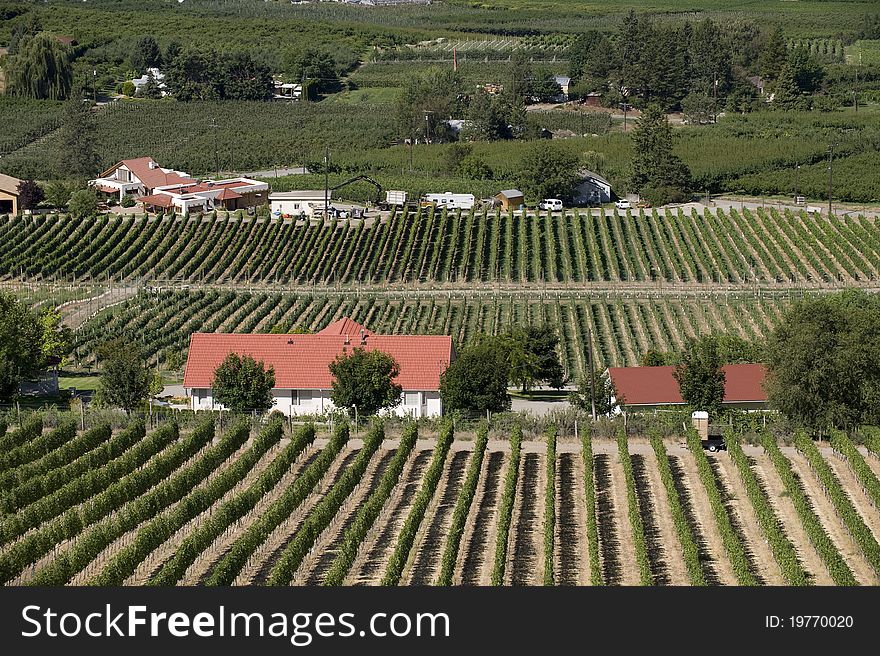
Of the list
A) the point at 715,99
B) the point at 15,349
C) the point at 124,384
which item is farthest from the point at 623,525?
the point at 715,99

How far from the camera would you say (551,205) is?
95625 mm

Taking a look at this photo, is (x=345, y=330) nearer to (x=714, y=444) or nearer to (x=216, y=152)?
(x=714, y=444)

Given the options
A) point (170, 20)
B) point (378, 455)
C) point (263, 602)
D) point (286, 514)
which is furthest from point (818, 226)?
point (170, 20)

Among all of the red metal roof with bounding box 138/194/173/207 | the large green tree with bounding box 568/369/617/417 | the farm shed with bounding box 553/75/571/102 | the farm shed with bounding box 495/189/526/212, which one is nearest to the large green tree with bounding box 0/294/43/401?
the large green tree with bounding box 568/369/617/417

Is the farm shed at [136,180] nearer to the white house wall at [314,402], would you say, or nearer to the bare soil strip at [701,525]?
the white house wall at [314,402]

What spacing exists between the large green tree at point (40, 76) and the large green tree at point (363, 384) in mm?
96911

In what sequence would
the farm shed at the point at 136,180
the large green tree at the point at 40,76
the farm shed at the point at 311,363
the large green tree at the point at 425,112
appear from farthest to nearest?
the large green tree at the point at 40,76 < the large green tree at the point at 425,112 < the farm shed at the point at 136,180 < the farm shed at the point at 311,363

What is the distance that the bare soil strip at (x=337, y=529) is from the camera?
3666cm

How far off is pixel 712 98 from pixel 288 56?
43.4 m

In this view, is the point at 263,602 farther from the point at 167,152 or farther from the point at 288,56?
the point at 288,56

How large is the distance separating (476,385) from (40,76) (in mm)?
99964

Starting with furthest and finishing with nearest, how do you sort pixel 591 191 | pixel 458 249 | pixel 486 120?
pixel 486 120 → pixel 591 191 → pixel 458 249

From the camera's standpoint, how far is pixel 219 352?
185 ft

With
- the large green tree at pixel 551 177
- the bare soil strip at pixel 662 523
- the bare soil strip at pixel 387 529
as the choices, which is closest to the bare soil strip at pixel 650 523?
the bare soil strip at pixel 662 523
